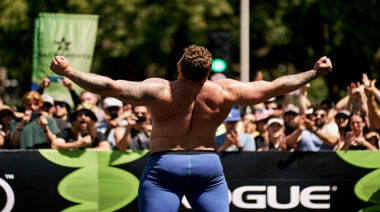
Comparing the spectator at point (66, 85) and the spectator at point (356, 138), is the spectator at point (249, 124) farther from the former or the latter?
the spectator at point (66, 85)

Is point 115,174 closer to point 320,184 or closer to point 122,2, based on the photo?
point 320,184

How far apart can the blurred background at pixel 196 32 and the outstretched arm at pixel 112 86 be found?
1616 cm

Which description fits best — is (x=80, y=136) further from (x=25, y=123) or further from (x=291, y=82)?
(x=291, y=82)

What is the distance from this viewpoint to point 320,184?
912 cm

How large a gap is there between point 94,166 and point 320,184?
108 inches

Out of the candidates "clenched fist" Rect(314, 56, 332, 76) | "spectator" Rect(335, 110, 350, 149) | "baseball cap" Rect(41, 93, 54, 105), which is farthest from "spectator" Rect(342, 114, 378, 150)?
"baseball cap" Rect(41, 93, 54, 105)

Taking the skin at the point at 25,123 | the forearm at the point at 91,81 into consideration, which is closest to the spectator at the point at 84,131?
the skin at the point at 25,123

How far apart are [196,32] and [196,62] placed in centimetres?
1948

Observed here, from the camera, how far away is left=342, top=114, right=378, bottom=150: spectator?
9.26 metres

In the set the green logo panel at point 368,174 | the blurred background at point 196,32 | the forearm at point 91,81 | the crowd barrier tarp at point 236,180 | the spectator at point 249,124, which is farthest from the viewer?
the blurred background at point 196,32

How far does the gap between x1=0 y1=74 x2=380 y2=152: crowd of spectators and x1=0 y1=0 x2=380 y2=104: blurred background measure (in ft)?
37.6

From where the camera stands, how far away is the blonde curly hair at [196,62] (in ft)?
18.3

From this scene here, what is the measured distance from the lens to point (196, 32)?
2494 centimetres

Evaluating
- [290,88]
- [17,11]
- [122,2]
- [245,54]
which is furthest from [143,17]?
[290,88]
